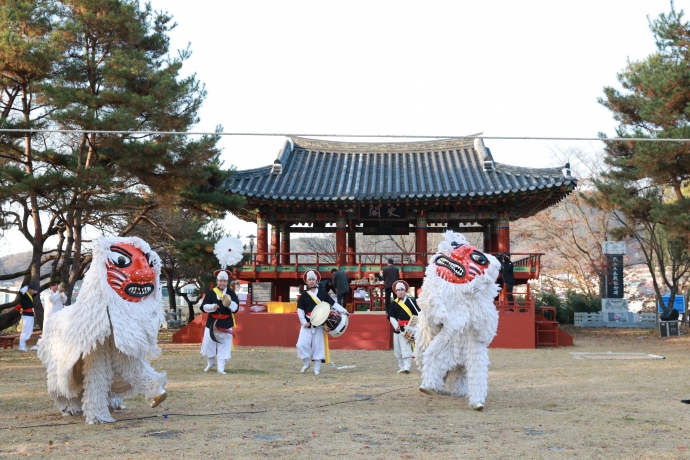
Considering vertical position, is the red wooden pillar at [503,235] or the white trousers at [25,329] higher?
the red wooden pillar at [503,235]

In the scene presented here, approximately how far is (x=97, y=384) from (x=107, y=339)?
450 mm

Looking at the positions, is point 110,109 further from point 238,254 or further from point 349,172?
point 349,172

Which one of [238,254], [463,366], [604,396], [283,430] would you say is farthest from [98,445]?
[238,254]

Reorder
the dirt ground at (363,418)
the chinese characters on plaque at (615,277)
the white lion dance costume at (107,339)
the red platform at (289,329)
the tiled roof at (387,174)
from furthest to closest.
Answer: the chinese characters on plaque at (615,277)
the tiled roof at (387,174)
the red platform at (289,329)
the white lion dance costume at (107,339)
the dirt ground at (363,418)

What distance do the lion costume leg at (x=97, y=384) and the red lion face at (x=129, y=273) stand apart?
55cm

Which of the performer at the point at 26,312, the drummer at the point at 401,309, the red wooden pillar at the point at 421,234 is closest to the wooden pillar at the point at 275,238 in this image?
the red wooden pillar at the point at 421,234

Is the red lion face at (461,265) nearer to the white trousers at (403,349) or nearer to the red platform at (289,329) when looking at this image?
the white trousers at (403,349)

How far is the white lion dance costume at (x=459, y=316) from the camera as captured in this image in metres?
7.59

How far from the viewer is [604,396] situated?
8.46 metres

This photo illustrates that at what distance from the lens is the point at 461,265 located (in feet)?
25.7

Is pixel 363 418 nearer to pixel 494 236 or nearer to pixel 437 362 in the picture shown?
pixel 437 362

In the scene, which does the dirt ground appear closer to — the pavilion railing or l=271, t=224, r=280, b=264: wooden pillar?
the pavilion railing

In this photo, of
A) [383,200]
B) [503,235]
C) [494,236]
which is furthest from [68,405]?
[494,236]

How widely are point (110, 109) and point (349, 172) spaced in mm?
8011
